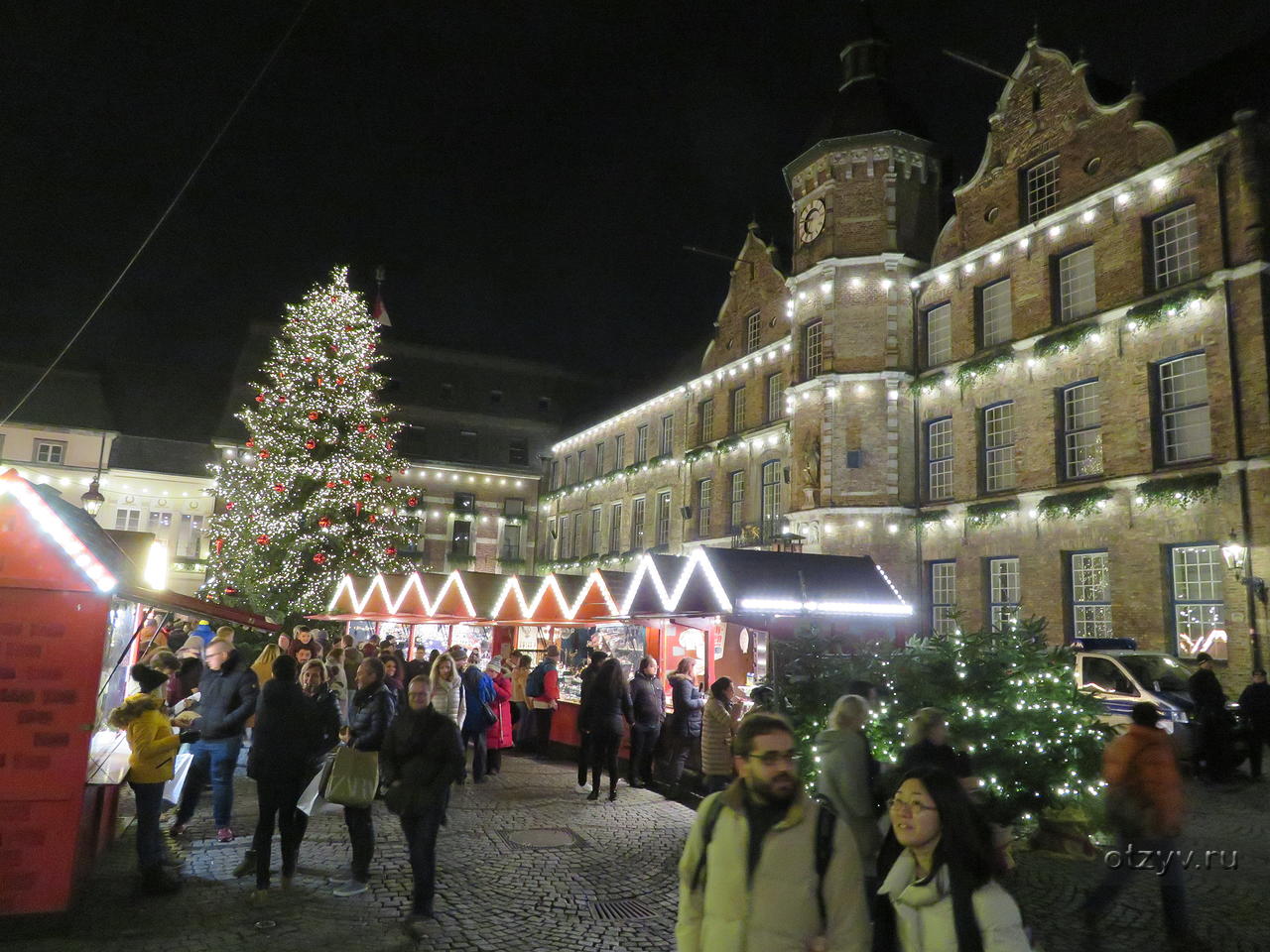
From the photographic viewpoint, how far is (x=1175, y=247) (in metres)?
Result: 18.3

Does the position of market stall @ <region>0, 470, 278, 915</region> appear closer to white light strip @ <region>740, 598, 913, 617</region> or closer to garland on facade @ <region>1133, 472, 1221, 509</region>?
white light strip @ <region>740, 598, 913, 617</region>

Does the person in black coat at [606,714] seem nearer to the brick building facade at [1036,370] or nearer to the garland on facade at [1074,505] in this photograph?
the brick building facade at [1036,370]

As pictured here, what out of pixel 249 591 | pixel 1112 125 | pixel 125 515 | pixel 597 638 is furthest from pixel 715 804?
pixel 125 515

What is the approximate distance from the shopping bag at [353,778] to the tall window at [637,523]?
3089 centimetres

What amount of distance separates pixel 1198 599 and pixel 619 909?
15.0m

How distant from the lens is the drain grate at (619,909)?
676cm

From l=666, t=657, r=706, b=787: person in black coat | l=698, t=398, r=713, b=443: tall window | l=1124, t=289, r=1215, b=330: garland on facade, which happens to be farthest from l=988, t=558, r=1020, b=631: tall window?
l=698, t=398, r=713, b=443: tall window

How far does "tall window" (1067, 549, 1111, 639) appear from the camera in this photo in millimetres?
18922

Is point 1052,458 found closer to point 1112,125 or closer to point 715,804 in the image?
point 1112,125

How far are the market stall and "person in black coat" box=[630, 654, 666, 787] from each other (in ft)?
22.7

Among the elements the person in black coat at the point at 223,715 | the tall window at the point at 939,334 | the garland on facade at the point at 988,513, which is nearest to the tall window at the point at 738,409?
the tall window at the point at 939,334

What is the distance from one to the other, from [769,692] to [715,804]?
280 inches

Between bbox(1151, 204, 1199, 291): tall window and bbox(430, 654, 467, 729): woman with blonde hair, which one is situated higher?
bbox(1151, 204, 1199, 291): tall window

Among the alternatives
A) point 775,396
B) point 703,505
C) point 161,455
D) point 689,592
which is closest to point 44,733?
point 689,592
